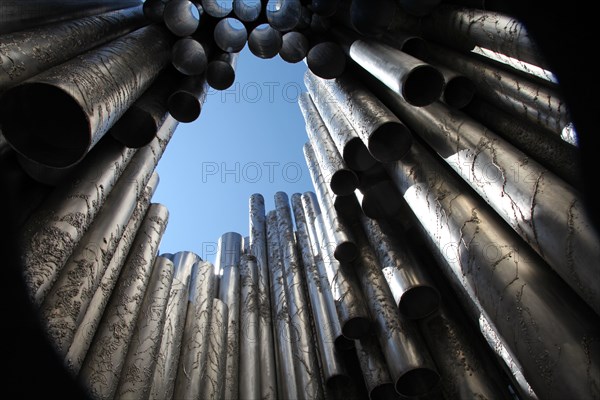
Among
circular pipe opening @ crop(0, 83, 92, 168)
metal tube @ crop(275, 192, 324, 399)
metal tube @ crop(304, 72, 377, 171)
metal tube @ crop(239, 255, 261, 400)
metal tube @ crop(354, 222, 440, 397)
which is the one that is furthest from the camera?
metal tube @ crop(239, 255, 261, 400)

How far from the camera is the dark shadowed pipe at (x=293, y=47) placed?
352 cm

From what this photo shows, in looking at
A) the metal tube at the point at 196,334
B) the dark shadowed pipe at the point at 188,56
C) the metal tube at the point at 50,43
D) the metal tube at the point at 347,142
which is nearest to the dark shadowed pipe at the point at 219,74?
the dark shadowed pipe at the point at 188,56

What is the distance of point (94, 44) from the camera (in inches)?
114

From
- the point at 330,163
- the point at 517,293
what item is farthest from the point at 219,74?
the point at 517,293

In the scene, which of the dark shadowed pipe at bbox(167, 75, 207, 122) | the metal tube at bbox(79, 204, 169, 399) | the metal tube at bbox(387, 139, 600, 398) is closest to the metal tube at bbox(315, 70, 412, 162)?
the metal tube at bbox(387, 139, 600, 398)

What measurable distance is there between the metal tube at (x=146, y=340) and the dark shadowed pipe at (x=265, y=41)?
1965 mm

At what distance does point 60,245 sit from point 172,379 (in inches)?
57.8

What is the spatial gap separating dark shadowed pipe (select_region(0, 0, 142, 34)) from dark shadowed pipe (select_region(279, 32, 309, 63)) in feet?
4.71

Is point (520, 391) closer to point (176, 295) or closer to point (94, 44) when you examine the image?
point (176, 295)

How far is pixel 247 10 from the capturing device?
11.2 feet

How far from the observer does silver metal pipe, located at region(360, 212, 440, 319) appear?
2.71 m

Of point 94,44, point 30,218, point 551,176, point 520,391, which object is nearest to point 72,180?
point 30,218

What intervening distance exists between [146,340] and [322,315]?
137cm

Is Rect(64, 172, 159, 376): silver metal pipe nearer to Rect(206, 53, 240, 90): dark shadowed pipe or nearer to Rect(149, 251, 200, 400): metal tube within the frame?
Rect(149, 251, 200, 400): metal tube
